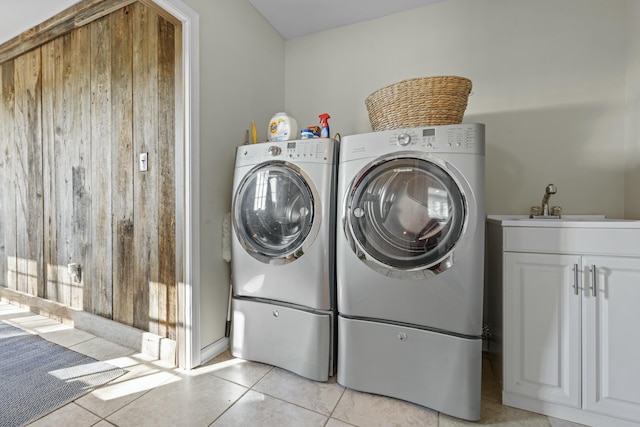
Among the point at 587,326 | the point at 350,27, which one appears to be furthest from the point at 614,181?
the point at 350,27

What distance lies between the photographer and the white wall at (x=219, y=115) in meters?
1.54

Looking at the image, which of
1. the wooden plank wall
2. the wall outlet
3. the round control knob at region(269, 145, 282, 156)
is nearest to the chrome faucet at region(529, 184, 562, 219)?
the round control knob at region(269, 145, 282, 156)

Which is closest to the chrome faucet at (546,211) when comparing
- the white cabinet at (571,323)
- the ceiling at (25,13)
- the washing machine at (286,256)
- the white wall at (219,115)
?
the white cabinet at (571,323)

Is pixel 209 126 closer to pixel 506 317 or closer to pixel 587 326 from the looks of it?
pixel 506 317

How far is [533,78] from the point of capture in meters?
1.67

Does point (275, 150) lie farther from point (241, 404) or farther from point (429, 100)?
point (241, 404)

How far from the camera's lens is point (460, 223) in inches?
43.6

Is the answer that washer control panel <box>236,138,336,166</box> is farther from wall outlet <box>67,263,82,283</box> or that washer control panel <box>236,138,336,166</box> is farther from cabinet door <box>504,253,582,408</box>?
wall outlet <box>67,263,82,283</box>

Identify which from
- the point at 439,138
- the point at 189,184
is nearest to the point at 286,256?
the point at 189,184

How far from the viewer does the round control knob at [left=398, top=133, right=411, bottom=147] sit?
117 centimetres

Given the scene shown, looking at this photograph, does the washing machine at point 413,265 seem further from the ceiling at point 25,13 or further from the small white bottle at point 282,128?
the ceiling at point 25,13

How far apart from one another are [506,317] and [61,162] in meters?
3.12

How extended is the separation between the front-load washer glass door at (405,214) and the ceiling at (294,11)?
4.89 feet

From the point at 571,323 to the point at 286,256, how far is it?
1.29 metres
